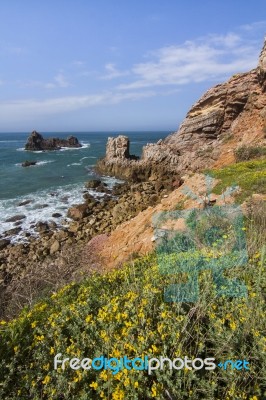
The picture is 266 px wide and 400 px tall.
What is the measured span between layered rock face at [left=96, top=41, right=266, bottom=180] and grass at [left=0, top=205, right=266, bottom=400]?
21.6 meters

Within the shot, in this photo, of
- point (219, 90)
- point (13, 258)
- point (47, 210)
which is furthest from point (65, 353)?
point (219, 90)

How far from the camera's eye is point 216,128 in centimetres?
2903

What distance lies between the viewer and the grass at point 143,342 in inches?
116

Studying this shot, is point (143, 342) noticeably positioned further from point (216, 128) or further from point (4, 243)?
point (216, 128)

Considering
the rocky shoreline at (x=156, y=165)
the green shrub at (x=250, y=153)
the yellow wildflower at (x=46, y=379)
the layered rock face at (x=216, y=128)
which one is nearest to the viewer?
the yellow wildflower at (x=46, y=379)

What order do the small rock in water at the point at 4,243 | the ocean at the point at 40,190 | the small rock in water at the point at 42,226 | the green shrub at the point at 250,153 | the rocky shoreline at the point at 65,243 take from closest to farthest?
the rocky shoreline at the point at 65,243, the small rock in water at the point at 4,243, the small rock in water at the point at 42,226, the green shrub at the point at 250,153, the ocean at the point at 40,190

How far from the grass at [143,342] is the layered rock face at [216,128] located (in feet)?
70.9

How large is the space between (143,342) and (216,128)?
2829 centimetres

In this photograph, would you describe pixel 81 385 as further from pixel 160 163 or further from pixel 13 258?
pixel 160 163

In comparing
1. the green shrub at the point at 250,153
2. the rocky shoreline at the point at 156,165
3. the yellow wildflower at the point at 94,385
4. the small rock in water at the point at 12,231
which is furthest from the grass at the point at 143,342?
the green shrub at the point at 250,153

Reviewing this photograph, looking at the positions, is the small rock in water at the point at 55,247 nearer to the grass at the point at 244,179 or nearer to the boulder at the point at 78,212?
the boulder at the point at 78,212

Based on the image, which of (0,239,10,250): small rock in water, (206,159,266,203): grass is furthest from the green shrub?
(0,239,10,250): small rock in water

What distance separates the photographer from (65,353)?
11.4ft

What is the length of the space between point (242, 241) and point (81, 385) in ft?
11.6
